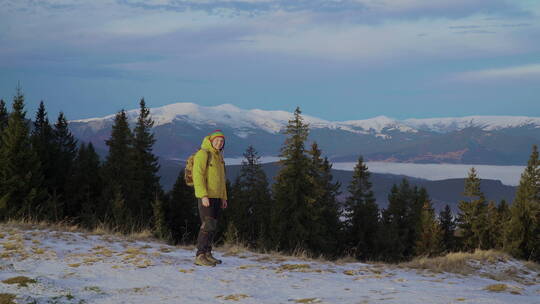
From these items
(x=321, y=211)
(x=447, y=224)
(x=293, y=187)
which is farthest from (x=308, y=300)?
(x=447, y=224)

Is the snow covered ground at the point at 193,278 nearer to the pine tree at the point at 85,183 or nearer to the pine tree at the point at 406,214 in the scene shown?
the pine tree at the point at 85,183

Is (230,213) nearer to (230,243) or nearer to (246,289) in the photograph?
(230,243)

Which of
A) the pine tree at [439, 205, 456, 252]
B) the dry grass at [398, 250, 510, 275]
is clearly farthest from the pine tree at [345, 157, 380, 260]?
the dry grass at [398, 250, 510, 275]

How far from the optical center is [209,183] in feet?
30.0

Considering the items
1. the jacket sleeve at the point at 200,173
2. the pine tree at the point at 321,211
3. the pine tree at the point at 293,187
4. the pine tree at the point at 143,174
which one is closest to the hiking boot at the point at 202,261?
the jacket sleeve at the point at 200,173

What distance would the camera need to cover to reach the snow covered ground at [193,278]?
21.9 feet

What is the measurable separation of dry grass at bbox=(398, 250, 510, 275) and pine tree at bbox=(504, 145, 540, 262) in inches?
2068

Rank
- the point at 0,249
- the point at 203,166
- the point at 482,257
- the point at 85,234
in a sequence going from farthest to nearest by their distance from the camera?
1. the point at 482,257
2. the point at 85,234
3. the point at 0,249
4. the point at 203,166

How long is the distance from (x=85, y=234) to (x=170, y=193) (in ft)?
187

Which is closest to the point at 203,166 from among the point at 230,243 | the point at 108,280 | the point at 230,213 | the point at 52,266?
the point at 108,280

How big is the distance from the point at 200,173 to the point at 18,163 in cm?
3972

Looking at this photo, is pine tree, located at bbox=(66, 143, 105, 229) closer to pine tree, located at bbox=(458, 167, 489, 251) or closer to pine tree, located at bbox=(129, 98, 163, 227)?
pine tree, located at bbox=(129, 98, 163, 227)

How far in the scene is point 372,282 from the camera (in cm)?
823

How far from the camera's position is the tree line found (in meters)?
42.4
